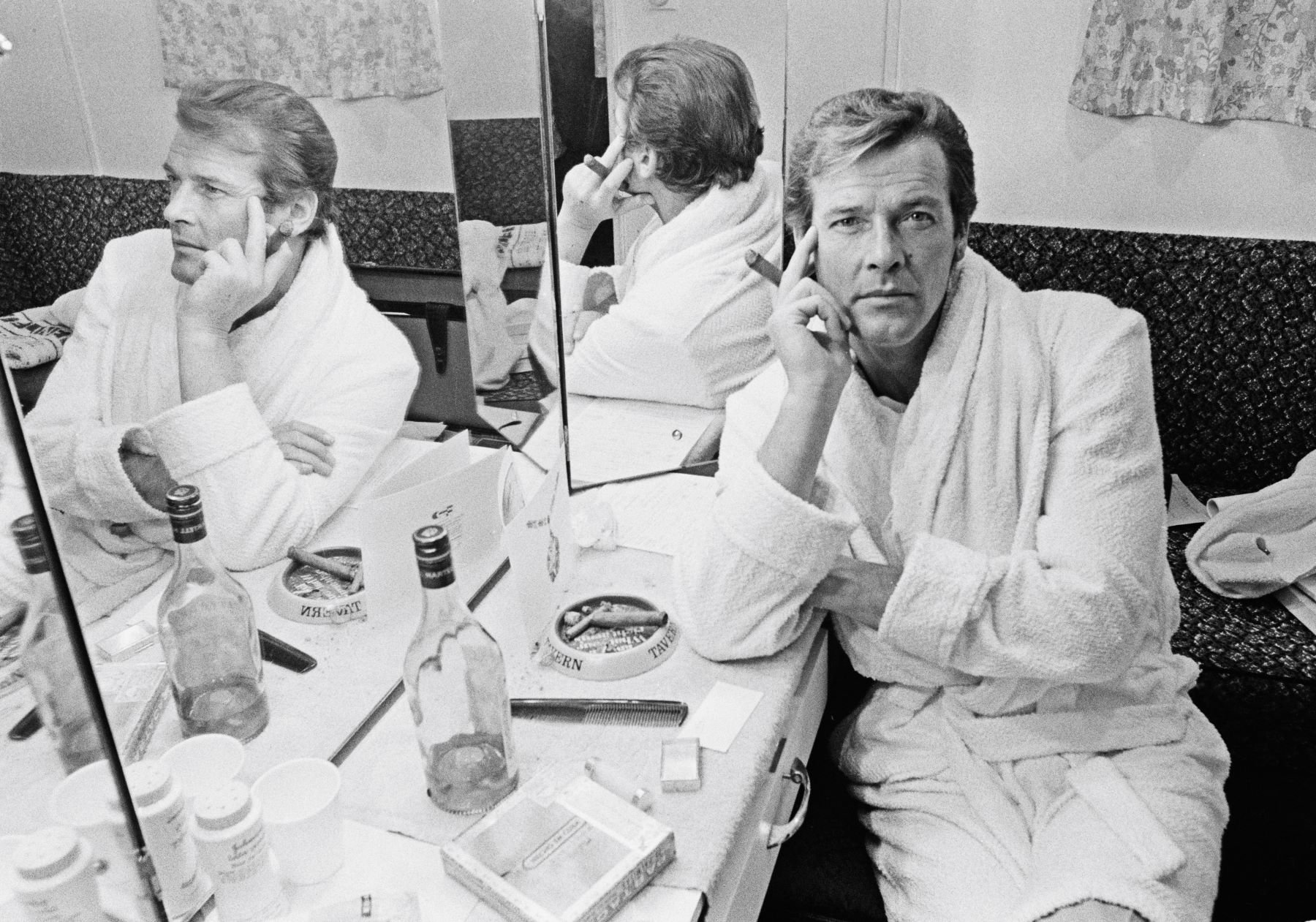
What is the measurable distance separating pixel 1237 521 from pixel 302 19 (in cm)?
212

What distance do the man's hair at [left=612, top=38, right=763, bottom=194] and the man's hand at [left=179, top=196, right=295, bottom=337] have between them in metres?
0.76

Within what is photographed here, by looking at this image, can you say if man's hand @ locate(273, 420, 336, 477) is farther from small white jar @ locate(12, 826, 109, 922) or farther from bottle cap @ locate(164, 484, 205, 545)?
small white jar @ locate(12, 826, 109, 922)

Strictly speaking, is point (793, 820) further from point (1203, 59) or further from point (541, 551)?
point (1203, 59)

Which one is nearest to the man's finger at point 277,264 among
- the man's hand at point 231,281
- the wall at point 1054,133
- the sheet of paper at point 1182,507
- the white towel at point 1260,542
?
the man's hand at point 231,281

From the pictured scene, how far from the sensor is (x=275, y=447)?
1061 mm

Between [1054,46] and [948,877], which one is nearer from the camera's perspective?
[948,877]

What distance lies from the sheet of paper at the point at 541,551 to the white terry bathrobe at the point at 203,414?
0.19m

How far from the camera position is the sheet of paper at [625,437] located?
69.1 inches

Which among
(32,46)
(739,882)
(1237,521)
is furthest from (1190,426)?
(32,46)

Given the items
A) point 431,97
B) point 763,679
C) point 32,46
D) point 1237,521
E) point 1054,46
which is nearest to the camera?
point 32,46

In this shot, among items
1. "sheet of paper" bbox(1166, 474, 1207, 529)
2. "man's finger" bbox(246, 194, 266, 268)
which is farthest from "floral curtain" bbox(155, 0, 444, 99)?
"sheet of paper" bbox(1166, 474, 1207, 529)

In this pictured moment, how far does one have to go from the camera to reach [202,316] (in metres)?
0.96

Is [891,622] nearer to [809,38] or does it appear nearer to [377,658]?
[377,658]

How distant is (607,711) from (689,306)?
2.88 feet
